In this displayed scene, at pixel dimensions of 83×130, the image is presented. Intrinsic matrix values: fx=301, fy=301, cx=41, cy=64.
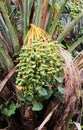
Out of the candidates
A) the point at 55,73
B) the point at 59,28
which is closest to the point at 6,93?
the point at 55,73

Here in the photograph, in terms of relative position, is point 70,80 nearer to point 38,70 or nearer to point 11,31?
point 38,70

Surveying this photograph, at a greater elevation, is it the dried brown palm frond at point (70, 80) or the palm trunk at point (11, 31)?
the palm trunk at point (11, 31)

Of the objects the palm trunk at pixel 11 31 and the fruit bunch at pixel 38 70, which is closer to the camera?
the fruit bunch at pixel 38 70

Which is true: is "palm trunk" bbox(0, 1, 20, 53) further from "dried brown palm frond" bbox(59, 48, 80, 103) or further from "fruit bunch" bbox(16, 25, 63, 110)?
"dried brown palm frond" bbox(59, 48, 80, 103)

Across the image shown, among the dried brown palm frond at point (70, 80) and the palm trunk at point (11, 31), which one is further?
the palm trunk at point (11, 31)

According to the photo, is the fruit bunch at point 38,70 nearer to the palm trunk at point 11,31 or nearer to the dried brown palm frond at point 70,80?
the dried brown palm frond at point 70,80

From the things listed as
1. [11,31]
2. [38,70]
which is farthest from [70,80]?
[11,31]

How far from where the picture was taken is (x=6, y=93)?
1902 millimetres

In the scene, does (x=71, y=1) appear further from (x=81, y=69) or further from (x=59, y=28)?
(x=81, y=69)

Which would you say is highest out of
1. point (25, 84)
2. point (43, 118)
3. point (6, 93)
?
point (25, 84)

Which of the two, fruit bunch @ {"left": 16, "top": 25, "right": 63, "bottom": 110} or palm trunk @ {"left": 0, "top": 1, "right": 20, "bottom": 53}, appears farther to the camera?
palm trunk @ {"left": 0, "top": 1, "right": 20, "bottom": 53}

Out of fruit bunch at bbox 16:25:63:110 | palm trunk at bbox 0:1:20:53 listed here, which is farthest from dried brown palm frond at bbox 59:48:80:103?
palm trunk at bbox 0:1:20:53

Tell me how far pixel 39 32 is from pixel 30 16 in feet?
0.71

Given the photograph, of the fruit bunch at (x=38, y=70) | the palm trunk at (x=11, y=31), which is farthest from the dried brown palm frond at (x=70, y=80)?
the palm trunk at (x=11, y=31)
